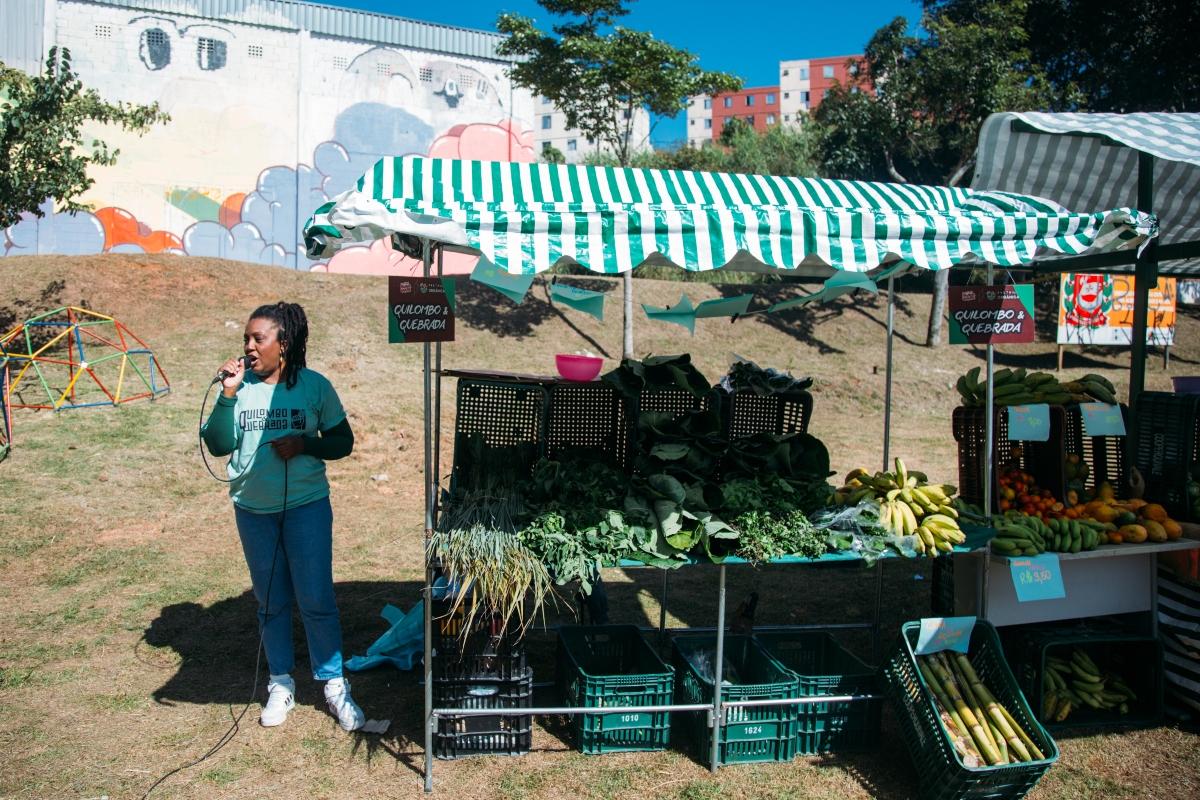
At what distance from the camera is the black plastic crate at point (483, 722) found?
375 cm

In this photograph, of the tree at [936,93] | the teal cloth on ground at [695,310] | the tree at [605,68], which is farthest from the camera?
the tree at [936,93]

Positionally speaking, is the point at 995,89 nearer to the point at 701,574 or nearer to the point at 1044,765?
the point at 701,574

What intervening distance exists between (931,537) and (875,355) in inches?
528

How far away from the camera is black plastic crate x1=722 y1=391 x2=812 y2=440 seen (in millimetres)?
4812

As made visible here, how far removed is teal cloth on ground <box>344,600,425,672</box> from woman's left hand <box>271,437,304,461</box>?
131 cm

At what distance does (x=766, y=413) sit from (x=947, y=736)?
81.3 inches

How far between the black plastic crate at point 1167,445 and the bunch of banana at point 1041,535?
0.65 metres

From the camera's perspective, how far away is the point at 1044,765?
3.37m

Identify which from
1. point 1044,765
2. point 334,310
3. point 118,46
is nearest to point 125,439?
point 334,310

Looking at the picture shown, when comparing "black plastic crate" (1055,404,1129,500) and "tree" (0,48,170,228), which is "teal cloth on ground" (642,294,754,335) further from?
"tree" (0,48,170,228)

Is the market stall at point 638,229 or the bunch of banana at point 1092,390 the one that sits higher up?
the market stall at point 638,229

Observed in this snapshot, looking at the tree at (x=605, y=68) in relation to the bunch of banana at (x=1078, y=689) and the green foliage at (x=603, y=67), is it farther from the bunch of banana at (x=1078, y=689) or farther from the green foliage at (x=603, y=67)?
the bunch of banana at (x=1078, y=689)

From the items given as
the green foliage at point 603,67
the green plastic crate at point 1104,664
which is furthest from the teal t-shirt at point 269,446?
the green foliage at point 603,67

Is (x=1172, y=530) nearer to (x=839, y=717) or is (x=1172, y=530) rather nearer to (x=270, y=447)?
(x=839, y=717)
